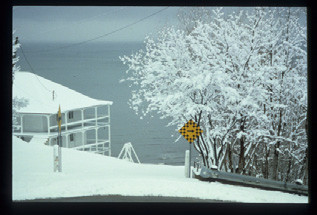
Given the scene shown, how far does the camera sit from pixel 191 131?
235 inches

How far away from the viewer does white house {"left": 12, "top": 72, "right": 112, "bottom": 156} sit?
537cm

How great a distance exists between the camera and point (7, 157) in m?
4.74

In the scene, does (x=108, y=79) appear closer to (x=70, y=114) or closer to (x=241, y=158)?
(x=70, y=114)

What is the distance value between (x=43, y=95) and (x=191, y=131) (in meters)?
2.18

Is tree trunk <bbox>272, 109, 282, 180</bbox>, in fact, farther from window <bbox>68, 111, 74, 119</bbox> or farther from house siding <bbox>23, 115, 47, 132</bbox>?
house siding <bbox>23, 115, 47, 132</bbox>

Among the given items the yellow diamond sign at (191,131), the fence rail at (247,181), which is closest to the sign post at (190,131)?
the yellow diamond sign at (191,131)

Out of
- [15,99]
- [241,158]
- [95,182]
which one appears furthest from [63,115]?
[241,158]

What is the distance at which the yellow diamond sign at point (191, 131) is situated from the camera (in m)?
5.93

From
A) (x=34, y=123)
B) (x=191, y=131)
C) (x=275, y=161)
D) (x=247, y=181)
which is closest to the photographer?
(x=34, y=123)

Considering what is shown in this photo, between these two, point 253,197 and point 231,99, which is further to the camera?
point 231,99
